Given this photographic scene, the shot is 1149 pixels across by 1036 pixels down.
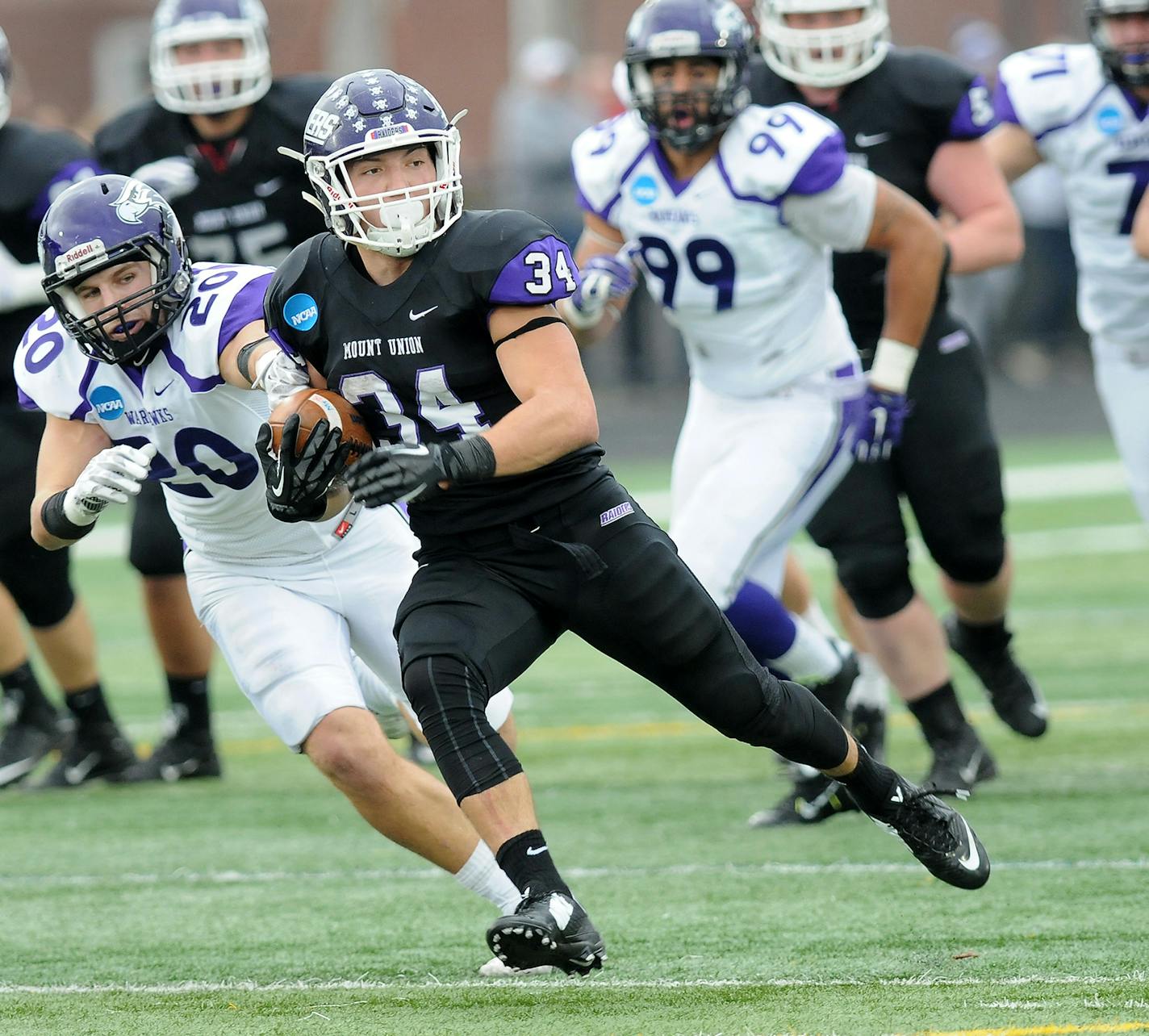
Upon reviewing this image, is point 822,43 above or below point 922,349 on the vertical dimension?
above

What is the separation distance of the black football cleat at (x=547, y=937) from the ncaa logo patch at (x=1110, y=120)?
3.30 m

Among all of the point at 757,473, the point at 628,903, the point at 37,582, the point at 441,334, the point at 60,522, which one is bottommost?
the point at 628,903

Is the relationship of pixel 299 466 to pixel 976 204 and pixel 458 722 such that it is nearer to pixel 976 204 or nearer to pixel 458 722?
pixel 458 722

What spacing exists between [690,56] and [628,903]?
2009 mm

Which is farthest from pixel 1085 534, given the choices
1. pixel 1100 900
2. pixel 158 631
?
pixel 1100 900

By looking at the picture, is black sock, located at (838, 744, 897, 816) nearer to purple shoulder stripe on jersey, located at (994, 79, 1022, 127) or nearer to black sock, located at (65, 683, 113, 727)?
purple shoulder stripe on jersey, located at (994, 79, 1022, 127)

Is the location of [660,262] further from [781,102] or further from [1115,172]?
[1115,172]

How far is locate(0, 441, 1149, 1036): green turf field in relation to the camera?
3.62 metres

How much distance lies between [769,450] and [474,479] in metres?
1.76

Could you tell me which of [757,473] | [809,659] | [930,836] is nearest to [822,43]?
[757,473]

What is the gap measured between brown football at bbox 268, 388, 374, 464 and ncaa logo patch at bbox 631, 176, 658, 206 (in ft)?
5.29

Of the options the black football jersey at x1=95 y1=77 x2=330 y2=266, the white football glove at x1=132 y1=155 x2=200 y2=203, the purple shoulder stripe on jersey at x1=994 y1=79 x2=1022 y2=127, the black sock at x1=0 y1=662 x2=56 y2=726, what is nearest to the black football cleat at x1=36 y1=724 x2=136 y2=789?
the black sock at x1=0 y1=662 x2=56 y2=726

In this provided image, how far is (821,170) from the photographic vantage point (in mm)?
5062

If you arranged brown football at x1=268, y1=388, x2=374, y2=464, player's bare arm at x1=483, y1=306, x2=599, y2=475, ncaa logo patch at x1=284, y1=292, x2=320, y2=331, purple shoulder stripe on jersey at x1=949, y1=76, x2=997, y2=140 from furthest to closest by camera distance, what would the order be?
purple shoulder stripe on jersey at x1=949, y1=76, x2=997, y2=140 < ncaa logo patch at x1=284, y1=292, x2=320, y2=331 < brown football at x1=268, y1=388, x2=374, y2=464 < player's bare arm at x1=483, y1=306, x2=599, y2=475
